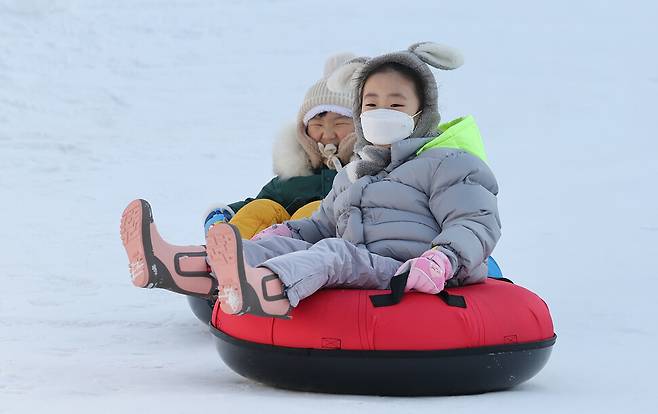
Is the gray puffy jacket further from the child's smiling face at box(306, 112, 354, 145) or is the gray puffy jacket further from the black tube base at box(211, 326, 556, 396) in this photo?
the child's smiling face at box(306, 112, 354, 145)

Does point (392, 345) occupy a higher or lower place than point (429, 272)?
lower

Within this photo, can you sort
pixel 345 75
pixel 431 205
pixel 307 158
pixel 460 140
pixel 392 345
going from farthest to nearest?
pixel 307 158, pixel 345 75, pixel 460 140, pixel 431 205, pixel 392 345

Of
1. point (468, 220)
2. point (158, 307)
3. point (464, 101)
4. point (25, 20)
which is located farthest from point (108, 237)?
point (25, 20)

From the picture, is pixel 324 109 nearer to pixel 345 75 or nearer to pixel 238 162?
pixel 345 75

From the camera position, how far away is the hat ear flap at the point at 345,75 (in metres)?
3.89

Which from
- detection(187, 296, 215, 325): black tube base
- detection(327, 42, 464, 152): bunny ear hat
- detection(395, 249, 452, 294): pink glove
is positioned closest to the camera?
detection(395, 249, 452, 294): pink glove

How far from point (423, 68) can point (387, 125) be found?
0.25 metres

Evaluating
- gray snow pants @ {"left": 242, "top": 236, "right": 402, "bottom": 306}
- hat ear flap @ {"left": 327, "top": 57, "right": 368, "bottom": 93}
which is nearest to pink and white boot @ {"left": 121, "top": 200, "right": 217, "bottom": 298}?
gray snow pants @ {"left": 242, "top": 236, "right": 402, "bottom": 306}

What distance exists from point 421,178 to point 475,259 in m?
0.37

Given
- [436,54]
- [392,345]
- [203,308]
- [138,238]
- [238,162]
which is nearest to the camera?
[392,345]

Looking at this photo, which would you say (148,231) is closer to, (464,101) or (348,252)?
(348,252)

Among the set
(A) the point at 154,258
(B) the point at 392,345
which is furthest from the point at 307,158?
(B) the point at 392,345

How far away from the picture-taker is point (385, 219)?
3406 mm

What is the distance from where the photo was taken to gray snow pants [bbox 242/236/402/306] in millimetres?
2873
